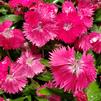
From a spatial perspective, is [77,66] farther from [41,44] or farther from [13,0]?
[13,0]

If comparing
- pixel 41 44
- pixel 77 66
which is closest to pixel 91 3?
pixel 41 44

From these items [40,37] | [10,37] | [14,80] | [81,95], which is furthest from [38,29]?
[81,95]

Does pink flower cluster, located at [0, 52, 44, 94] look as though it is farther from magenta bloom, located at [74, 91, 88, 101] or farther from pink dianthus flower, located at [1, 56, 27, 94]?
magenta bloom, located at [74, 91, 88, 101]

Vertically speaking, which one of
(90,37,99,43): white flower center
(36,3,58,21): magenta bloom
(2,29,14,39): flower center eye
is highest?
(36,3,58,21): magenta bloom

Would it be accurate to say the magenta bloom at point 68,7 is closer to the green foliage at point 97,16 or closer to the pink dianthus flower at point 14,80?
the green foliage at point 97,16

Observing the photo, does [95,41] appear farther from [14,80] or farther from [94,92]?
[14,80]

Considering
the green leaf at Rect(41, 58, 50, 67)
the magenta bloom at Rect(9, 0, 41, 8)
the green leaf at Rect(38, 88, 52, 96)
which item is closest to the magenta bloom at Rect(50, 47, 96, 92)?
the green leaf at Rect(38, 88, 52, 96)

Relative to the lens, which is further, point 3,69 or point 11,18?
point 11,18
